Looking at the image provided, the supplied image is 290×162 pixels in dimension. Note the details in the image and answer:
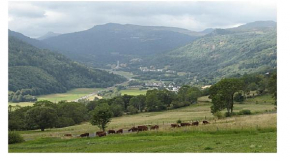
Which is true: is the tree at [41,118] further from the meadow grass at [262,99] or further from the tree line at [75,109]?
the meadow grass at [262,99]

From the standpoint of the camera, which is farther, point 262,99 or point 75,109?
point 75,109

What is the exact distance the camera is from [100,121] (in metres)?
57.2

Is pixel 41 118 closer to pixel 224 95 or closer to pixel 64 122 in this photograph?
pixel 64 122

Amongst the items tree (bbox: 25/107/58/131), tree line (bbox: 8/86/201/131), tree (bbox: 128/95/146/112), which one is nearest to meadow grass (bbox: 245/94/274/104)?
tree line (bbox: 8/86/201/131)

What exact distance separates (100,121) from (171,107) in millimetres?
66439

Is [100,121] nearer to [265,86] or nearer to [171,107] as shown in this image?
[171,107]

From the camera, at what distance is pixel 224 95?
237 feet

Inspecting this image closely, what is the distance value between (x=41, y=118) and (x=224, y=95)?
52.7 meters

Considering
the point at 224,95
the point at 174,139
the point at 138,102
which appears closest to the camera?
the point at 174,139

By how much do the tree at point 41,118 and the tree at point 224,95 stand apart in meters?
47.0

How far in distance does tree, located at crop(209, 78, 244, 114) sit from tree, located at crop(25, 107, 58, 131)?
4704cm

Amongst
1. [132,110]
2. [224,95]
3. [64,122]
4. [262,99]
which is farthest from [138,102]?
[224,95]

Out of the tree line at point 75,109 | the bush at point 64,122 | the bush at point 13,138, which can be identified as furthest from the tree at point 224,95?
the bush at point 64,122
